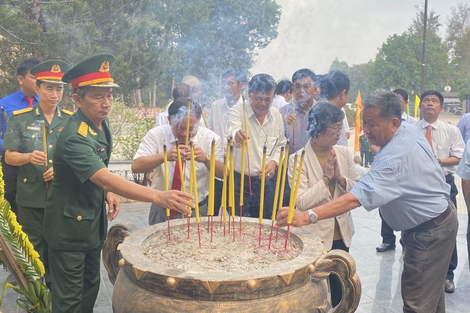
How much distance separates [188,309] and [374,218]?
4885mm

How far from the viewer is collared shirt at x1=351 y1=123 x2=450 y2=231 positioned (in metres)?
2.50

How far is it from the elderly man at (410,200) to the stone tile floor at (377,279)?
1006 millimetres

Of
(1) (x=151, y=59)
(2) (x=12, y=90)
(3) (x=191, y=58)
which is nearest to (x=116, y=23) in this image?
(1) (x=151, y=59)

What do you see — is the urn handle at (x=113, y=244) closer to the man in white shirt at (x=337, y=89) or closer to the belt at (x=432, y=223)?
the belt at (x=432, y=223)

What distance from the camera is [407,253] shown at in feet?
8.95

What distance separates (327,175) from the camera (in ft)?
9.58

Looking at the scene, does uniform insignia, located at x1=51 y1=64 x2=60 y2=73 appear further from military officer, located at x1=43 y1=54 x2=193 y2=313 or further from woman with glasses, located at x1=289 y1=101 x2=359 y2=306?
woman with glasses, located at x1=289 y1=101 x2=359 y2=306

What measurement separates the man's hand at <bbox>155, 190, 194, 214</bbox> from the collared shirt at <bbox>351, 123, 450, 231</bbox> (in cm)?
98

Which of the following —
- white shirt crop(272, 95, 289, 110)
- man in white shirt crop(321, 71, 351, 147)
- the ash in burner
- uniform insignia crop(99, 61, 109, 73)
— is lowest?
the ash in burner

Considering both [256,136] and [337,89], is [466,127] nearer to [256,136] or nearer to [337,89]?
[337,89]

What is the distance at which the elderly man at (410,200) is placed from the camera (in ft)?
8.25

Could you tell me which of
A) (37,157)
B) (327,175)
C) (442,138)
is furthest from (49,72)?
(442,138)

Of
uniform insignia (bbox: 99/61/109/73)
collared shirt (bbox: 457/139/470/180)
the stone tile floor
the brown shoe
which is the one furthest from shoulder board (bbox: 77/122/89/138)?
the brown shoe

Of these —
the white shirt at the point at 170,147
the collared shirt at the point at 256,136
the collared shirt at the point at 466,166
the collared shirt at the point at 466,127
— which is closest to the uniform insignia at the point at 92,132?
Result: the white shirt at the point at 170,147
